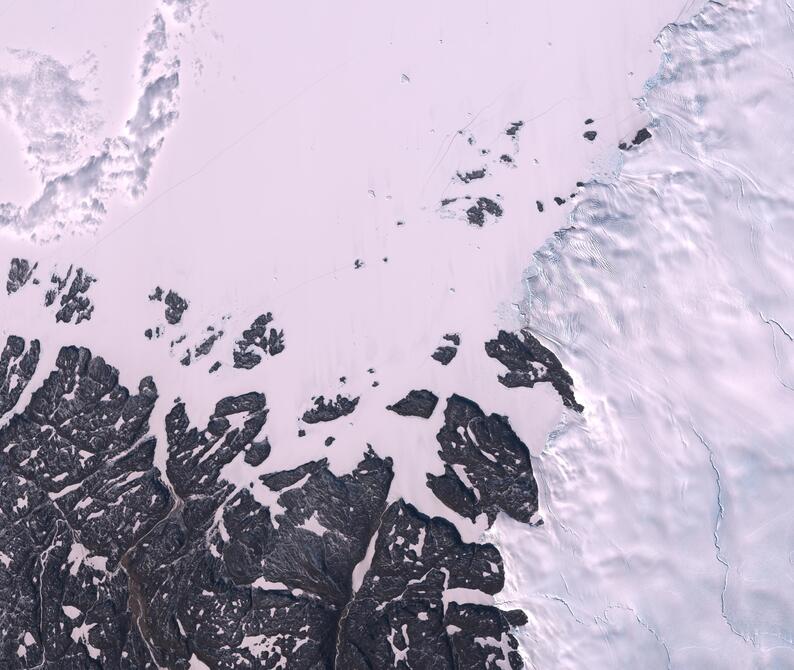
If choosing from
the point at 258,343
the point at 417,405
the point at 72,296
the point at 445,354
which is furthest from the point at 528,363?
the point at 72,296

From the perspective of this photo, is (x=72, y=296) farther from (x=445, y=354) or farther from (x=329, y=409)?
(x=445, y=354)

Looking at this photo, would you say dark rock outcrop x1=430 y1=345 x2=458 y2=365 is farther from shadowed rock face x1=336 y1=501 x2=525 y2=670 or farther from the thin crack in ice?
the thin crack in ice

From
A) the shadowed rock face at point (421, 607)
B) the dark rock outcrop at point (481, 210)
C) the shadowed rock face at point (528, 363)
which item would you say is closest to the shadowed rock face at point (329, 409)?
the shadowed rock face at point (421, 607)

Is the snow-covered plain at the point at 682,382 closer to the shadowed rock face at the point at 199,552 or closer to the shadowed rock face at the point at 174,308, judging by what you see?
the shadowed rock face at the point at 199,552

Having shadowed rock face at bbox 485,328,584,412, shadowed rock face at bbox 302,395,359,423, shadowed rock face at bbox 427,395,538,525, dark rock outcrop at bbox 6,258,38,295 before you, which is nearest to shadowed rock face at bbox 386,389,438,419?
shadowed rock face at bbox 427,395,538,525

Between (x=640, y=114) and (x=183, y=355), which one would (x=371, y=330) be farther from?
(x=640, y=114)

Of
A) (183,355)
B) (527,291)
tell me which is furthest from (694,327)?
(183,355)
